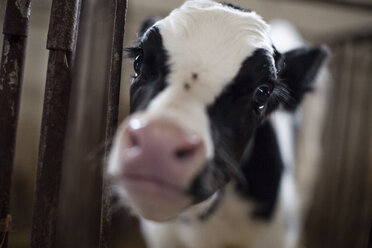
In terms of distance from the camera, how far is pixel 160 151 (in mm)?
698

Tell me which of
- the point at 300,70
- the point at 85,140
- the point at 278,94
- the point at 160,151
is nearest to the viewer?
the point at 160,151

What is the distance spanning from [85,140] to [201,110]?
1.25 meters

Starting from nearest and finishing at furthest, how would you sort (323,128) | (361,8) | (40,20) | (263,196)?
(263,196) → (361,8) → (323,128) → (40,20)

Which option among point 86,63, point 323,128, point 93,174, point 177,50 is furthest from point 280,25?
point 177,50

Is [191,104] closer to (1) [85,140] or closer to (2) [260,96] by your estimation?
(2) [260,96]

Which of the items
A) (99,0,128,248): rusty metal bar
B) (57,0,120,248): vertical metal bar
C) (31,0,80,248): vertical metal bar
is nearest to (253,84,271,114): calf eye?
(99,0,128,248): rusty metal bar

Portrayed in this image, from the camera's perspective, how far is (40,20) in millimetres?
3955

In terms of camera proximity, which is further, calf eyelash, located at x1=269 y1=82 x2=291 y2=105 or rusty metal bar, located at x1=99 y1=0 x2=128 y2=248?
calf eyelash, located at x1=269 y1=82 x2=291 y2=105

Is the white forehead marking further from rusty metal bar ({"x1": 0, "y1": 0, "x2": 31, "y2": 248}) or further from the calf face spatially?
rusty metal bar ({"x1": 0, "y1": 0, "x2": 31, "y2": 248})

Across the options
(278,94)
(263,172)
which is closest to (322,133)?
(263,172)

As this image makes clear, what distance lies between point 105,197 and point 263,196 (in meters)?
0.90

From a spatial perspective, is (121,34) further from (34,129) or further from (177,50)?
(34,129)

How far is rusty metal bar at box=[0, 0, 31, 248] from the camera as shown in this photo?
3.01ft

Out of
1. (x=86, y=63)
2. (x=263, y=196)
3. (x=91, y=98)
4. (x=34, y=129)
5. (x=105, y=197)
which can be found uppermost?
(x=86, y=63)
